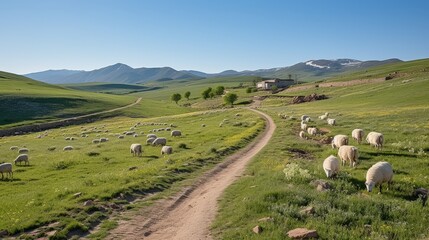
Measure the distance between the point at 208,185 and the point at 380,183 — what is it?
398 inches

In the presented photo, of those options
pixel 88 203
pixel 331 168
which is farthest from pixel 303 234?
pixel 88 203

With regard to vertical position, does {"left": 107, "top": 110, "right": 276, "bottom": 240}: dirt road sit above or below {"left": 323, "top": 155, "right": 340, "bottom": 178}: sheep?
below

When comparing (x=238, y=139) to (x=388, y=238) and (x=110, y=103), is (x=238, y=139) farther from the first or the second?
(x=110, y=103)

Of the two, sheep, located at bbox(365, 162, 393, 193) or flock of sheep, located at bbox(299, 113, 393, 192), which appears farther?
flock of sheep, located at bbox(299, 113, 393, 192)

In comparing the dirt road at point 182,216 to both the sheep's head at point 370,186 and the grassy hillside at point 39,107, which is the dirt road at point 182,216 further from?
the grassy hillside at point 39,107

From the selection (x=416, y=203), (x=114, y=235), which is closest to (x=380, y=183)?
(x=416, y=203)

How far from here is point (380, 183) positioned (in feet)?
56.6

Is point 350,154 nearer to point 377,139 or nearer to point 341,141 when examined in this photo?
point 341,141

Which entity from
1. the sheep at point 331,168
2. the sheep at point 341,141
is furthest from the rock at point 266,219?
the sheep at point 341,141

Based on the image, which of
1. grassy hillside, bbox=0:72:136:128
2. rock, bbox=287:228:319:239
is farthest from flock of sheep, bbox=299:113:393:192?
grassy hillside, bbox=0:72:136:128

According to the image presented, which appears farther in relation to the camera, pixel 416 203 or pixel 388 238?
pixel 416 203

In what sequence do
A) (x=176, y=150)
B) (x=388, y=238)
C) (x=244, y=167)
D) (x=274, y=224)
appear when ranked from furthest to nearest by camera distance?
(x=176, y=150) < (x=244, y=167) < (x=274, y=224) < (x=388, y=238)

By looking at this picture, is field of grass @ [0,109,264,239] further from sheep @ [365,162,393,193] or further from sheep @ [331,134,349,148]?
sheep @ [365,162,393,193]

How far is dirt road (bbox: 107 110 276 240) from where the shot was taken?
1423 centimetres
